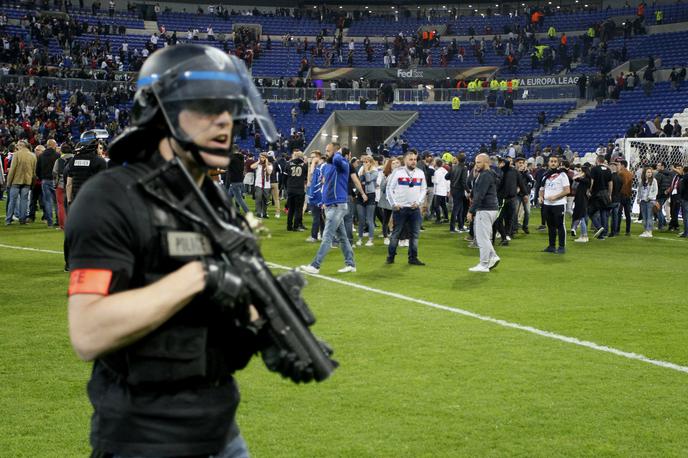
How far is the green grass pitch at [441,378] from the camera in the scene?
18.6 feet

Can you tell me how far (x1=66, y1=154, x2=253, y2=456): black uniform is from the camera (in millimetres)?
2221

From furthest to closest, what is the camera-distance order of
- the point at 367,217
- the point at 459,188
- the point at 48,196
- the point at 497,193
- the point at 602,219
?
the point at 459,188
the point at 602,219
the point at 48,196
the point at 367,217
the point at 497,193

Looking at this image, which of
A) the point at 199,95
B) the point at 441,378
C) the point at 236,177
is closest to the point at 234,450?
the point at 199,95

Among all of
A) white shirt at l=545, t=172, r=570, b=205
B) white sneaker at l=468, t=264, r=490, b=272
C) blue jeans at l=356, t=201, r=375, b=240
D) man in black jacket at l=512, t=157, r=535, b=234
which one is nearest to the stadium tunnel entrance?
man in black jacket at l=512, t=157, r=535, b=234

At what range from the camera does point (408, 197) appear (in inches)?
576

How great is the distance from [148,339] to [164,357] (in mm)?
66

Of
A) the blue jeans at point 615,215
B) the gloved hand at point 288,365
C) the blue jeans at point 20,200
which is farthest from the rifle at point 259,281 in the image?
the blue jeans at point 615,215

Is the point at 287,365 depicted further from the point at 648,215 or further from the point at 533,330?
the point at 648,215

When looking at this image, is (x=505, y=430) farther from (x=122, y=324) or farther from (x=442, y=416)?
(x=122, y=324)

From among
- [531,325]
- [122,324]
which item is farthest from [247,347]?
[531,325]

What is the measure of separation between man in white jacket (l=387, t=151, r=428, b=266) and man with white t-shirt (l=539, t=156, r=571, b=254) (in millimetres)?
3455

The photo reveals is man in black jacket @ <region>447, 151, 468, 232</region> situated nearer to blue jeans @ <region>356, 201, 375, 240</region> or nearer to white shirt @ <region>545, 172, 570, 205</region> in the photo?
blue jeans @ <region>356, 201, 375, 240</region>

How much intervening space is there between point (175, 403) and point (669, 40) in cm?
4642

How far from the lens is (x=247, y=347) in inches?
97.4
